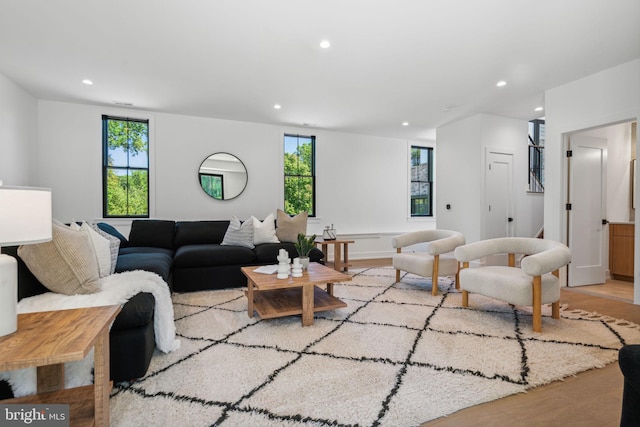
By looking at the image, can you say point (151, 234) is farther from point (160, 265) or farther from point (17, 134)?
point (17, 134)

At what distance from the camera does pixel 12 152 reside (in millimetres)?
3730

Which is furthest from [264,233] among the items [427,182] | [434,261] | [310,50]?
[427,182]

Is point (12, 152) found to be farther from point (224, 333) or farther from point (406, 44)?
point (406, 44)

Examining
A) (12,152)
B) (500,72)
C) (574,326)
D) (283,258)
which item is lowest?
(574,326)

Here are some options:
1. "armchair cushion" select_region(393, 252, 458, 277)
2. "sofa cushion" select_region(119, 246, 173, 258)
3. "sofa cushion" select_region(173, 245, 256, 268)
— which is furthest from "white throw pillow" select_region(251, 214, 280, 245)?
"armchair cushion" select_region(393, 252, 458, 277)

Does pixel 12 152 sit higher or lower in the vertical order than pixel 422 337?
higher

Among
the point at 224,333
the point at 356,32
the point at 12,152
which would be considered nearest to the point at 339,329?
the point at 224,333

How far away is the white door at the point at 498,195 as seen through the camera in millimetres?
4926

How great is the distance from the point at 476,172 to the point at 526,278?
9.14 ft

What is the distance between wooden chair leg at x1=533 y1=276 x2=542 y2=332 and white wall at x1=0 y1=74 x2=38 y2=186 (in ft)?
18.2

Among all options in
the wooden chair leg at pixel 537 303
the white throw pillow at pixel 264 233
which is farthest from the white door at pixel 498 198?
the white throw pillow at pixel 264 233

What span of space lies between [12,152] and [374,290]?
4.69 m

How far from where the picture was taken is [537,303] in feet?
7.95

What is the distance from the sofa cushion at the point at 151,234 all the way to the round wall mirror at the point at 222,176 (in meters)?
1.09
